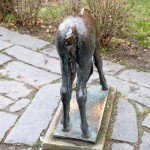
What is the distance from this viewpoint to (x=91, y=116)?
3.51 meters

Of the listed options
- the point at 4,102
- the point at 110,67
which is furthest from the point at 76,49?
the point at 110,67

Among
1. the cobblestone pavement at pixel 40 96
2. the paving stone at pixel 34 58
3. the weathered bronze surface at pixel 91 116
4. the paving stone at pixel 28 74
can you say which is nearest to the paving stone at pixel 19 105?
the cobblestone pavement at pixel 40 96

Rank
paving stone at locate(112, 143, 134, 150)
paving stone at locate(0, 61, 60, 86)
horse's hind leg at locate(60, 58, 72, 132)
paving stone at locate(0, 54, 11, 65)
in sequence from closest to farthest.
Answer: horse's hind leg at locate(60, 58, 72, 132) → paving stone at locate(112, 143, 134, 150) → paving stone at locate(0, 61, 60, 86) → paving stone at locate(0, 54, 11, 65)

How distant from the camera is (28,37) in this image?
5766 mm

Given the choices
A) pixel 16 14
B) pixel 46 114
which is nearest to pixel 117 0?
pixel 16 14

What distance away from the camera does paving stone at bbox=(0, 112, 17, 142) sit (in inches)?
143

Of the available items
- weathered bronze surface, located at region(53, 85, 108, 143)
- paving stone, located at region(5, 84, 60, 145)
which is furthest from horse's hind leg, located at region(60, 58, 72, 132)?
paving stone, located at region(5, 84, 60, 145)

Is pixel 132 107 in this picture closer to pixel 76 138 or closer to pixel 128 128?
pixel 128 128

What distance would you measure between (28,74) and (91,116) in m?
1.46

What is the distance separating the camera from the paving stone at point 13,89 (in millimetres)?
4230

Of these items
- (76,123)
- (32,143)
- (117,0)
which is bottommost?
(32,143)

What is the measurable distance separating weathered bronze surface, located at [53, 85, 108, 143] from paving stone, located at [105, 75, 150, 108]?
18.1 inches

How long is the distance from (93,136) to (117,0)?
8.71ft

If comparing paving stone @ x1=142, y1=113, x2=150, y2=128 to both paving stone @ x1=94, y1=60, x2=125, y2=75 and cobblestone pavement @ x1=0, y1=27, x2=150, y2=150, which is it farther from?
paving stone @ x1=94, y1=60, x2=125, y2=75
